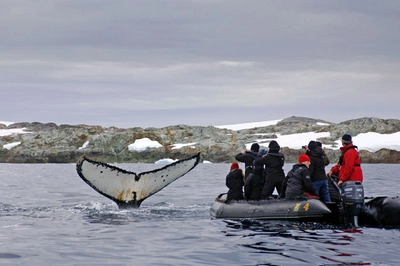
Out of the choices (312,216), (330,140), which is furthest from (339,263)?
(330,140)

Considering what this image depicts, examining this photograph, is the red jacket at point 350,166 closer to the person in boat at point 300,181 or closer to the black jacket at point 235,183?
the person in boat at point 300,181

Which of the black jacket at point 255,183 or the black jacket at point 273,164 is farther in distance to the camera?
the black jacket at point 255,183

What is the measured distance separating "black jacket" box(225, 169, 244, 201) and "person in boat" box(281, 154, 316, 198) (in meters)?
1.87

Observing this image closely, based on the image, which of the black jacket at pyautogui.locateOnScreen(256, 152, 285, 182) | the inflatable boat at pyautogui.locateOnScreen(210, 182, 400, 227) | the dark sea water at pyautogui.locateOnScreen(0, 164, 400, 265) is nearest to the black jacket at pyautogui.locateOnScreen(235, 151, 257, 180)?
the black jacket at pyautogui.locateOnScreen(256, 152, 285, 182)

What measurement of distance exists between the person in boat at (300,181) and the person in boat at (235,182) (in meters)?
1.88

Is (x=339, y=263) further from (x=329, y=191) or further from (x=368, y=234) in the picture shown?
(x=329, y=191)

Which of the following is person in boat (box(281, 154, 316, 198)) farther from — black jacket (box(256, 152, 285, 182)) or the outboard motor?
the outboard motor

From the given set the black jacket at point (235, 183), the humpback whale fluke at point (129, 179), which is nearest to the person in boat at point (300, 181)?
the black jacket at point (235, 183)

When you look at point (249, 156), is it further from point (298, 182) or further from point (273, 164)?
point (298, 182)

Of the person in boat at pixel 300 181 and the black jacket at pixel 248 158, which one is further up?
the black jacket at pixel 248 158

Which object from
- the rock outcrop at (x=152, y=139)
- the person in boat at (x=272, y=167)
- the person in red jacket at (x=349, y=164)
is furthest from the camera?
the rock outcrop at (x=152, y=139)

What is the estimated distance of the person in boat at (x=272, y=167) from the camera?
58.6ft

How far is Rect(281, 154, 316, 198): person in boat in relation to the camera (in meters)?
16.8

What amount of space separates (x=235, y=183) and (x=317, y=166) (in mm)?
2987
